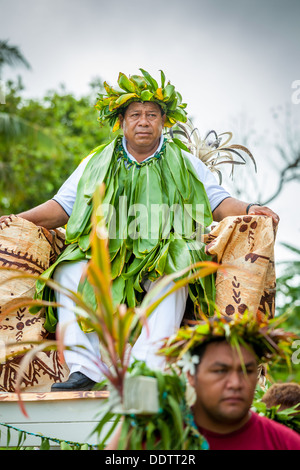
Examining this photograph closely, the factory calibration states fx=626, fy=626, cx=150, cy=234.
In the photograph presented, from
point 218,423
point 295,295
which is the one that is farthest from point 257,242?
point 295,295

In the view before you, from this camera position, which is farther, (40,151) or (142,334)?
(40,151)

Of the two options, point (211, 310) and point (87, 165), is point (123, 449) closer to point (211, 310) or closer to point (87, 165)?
point (211, 310)

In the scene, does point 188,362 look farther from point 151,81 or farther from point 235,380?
point 151,81

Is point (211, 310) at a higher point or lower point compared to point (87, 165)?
lower

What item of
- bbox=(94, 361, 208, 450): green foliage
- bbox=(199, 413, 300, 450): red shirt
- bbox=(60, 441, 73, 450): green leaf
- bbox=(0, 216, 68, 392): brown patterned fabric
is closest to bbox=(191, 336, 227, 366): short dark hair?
bbox=(94, 361, 208, 450): green foliage

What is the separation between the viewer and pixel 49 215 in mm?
3977

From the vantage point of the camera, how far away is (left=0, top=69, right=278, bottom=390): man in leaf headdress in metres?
3.52

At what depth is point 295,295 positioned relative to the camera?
34.3ft

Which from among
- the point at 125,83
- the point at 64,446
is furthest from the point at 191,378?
the point at 125,83

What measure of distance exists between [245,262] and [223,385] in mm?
1589

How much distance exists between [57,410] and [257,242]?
1423 mm

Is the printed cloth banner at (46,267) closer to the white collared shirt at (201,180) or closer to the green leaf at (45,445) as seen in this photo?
the white collared shirt at (201,180)

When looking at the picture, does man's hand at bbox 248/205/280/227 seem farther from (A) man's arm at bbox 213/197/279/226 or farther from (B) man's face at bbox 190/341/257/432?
(B) man's face at bbox 190/341/257/432
